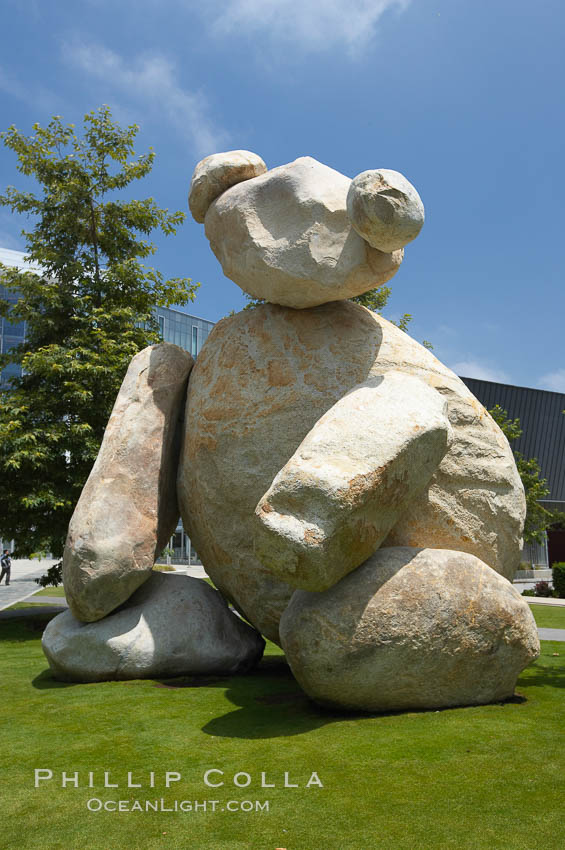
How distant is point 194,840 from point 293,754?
0.89 meters

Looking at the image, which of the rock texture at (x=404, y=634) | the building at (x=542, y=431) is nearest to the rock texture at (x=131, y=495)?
the rock texture at (x=404, y=634)

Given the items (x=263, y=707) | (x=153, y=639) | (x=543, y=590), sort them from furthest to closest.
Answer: (x=543, y=590)
(x=153, y=639)
(x=263, y=707)

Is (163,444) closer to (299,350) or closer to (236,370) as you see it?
(236,370)

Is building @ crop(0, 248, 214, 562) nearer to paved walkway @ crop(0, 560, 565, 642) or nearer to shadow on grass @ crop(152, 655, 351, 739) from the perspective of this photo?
paved walkway @ crop(0, 560, 565, 642)

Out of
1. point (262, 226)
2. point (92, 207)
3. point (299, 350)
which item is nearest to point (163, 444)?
point (299, 350)

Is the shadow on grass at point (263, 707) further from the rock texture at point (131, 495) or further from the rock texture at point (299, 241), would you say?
the rock texture at point (299, 241)

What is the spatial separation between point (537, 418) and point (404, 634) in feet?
93.6

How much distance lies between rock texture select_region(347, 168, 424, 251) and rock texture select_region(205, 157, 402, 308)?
30cm

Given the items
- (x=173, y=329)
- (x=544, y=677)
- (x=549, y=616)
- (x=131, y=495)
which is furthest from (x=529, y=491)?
(x=173, y=329)

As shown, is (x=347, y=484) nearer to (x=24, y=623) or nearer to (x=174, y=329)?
(x=24, y=623)

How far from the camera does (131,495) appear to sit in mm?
4863

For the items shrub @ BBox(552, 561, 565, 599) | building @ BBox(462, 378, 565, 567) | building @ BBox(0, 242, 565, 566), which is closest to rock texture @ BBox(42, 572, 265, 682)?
shrub @ BBox(552, 561, 565, 599)

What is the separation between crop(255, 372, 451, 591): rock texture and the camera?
3453mm

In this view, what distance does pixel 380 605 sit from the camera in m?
3.62
